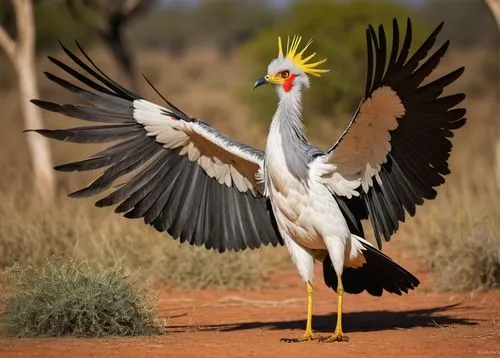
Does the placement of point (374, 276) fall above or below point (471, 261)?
below

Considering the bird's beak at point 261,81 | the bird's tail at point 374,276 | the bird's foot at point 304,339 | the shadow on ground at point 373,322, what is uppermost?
the bird's beak at point 261,81

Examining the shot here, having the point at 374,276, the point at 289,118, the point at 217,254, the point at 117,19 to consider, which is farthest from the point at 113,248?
the point at 117,19

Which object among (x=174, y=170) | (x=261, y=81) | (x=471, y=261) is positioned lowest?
(x=471, y=261)

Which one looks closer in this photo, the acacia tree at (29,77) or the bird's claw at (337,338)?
the bird's claw at (337,338)

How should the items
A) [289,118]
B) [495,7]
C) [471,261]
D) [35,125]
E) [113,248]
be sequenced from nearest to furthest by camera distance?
1. [289,118]
2. [471,261]
3. [113,248]
4. [495,7]
5. [35,125]

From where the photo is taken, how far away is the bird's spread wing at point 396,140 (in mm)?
7078

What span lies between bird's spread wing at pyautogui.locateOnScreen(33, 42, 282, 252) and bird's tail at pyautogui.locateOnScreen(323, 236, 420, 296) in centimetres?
67

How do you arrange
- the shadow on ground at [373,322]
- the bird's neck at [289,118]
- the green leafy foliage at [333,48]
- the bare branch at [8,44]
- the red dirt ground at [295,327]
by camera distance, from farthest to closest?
the green leafy foliage at [333,48] → the bare branch at [8,44] → the shadow on ground at [373,322] → the bird's neck at [289,118] → the red dirt ground at [295,327]

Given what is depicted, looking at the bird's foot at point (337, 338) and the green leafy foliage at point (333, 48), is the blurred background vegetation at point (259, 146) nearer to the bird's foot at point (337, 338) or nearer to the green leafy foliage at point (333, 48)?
the green leafy foliage at point (333, 48)

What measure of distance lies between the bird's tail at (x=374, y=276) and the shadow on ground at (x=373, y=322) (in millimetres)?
409

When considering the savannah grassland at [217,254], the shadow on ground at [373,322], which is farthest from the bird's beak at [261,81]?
the shadow on ground at [373,322]

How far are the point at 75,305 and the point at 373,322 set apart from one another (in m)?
2.85

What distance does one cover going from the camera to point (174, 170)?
841cm

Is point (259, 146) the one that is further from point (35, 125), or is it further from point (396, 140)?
point (396, 140)
